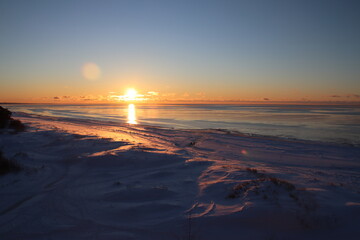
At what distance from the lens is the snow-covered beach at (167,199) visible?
3816 millimetres

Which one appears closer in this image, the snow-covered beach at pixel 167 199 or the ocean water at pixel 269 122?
the snow-covered beach at pixel 167 199

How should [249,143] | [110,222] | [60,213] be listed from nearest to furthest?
[110,222] < [60,213] < [249,143]

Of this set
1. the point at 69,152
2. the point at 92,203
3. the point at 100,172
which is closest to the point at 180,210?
the point at 92,203

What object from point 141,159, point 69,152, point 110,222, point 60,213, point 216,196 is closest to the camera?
point 110,222

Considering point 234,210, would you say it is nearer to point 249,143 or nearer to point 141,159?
point 141,159

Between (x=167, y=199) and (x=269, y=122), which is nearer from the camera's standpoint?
(x=167, y=199)

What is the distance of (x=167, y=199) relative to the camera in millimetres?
5043

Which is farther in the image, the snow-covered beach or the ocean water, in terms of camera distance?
the ocean water

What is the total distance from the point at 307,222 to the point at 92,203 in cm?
447

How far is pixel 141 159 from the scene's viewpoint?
8391 mm

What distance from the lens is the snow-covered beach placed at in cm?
382

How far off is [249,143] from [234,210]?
960 cm

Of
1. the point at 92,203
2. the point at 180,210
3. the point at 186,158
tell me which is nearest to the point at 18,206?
the point at 92,203

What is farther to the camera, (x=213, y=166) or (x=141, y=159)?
(x=141, y=159)
